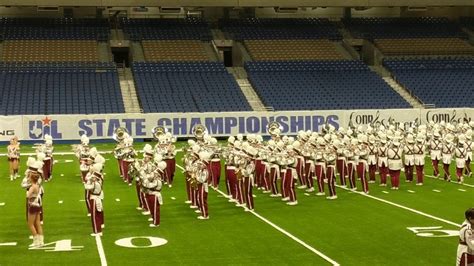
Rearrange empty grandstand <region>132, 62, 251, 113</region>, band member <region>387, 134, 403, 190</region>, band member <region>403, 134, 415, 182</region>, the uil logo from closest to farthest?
band member <region>387, 134, 403, 190</region> < band member <region>403, 134, 415, 182</region> < the uil logo < empty grandstand <region>132, 62, 251, 113</region>

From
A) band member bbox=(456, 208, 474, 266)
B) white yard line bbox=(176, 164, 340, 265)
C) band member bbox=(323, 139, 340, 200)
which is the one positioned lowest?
white yard line bbox=(176, 164, 340, 265)

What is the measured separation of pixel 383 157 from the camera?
2409 cm

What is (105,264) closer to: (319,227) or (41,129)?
(319,227)

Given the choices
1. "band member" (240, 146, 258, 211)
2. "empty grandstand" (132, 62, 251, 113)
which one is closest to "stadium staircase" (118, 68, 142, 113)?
"empty grandstand" (132, 62, 251, 113)

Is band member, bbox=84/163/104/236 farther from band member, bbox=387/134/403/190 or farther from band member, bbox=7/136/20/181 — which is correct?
band member, bbox=7/136/20/181

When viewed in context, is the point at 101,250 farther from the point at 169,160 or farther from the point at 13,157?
the point at 13,157

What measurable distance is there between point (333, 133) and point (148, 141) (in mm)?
16475

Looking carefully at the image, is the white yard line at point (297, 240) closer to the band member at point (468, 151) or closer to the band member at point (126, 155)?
the band member at point (126, 155)

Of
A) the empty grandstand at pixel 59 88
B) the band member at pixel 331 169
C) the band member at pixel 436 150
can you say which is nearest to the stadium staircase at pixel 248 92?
the empty grandstand at pixel 59 88

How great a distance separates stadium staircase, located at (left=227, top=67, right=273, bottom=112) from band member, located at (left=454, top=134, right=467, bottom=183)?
19.5 meters

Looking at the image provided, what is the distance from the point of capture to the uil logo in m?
38.6

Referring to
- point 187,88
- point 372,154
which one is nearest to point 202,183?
point 372,154

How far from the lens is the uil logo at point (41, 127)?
3862 centimetres

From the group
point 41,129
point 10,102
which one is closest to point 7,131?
point 41,129
